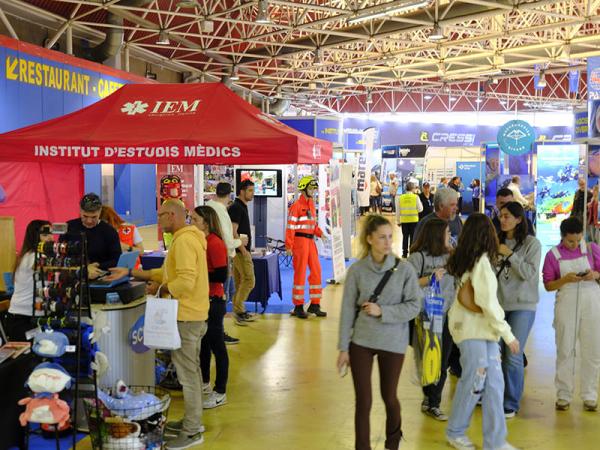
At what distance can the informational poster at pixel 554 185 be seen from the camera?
16.5m

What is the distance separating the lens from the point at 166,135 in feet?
20.4

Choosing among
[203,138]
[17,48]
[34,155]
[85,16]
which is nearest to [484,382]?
[203,138]

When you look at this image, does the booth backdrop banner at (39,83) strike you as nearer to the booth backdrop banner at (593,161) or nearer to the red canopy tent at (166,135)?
the red canopy tent at (166,135)

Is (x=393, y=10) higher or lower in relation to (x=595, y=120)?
higher

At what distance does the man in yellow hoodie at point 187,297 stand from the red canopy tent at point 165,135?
1.63m

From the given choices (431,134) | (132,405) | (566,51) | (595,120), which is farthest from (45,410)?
(431,134)

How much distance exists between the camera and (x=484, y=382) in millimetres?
4176

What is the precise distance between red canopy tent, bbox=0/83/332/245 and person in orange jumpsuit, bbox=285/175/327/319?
1.09m

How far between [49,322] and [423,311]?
7.44 ft

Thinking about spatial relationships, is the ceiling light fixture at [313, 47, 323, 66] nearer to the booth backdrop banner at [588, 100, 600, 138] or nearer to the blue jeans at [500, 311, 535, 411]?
the booth backdrop banner at [588, 100, 600, 138]

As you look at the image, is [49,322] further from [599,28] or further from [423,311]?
[599,28]

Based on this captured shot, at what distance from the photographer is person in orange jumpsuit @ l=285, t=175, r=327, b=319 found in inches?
324

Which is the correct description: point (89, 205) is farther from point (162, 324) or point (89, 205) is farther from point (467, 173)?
point (467, 173)

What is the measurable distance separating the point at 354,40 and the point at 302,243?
448 inches
